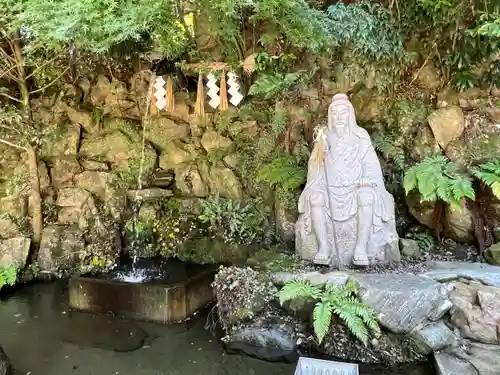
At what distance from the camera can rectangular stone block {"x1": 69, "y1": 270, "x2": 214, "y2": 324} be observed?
15.8ft

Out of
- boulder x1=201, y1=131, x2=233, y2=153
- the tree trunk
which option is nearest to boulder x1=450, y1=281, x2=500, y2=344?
boulder x1=201, y1=131, x2=233, y2=153

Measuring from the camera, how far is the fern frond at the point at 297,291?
4184 millimetres

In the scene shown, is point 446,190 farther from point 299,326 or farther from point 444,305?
point 299,326

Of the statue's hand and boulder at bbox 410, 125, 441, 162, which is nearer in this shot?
Answer: the statue's hand

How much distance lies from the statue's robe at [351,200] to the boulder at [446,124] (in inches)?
57.9

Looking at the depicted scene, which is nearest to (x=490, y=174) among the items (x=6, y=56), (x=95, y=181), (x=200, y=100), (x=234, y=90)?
(x=234, y=90)

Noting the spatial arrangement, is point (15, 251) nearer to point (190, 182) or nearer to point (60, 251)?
point (60, 251)

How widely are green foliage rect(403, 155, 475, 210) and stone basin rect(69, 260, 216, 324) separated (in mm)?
2827

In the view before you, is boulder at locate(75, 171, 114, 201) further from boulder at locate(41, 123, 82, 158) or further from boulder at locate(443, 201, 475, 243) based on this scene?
boulder at locate(443, 201, 475, 243)

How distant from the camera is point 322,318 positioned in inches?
156

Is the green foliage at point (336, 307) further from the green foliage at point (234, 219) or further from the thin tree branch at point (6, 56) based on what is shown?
the thin tree branch at point (6, 56)

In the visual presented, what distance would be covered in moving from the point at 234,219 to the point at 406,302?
293 centimetres

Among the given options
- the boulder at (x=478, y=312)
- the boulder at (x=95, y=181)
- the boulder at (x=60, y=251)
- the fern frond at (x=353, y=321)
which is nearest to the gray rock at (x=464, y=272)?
the boulder at (x=478, y=312)

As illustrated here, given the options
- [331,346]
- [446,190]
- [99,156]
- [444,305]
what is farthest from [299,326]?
[99,156]
